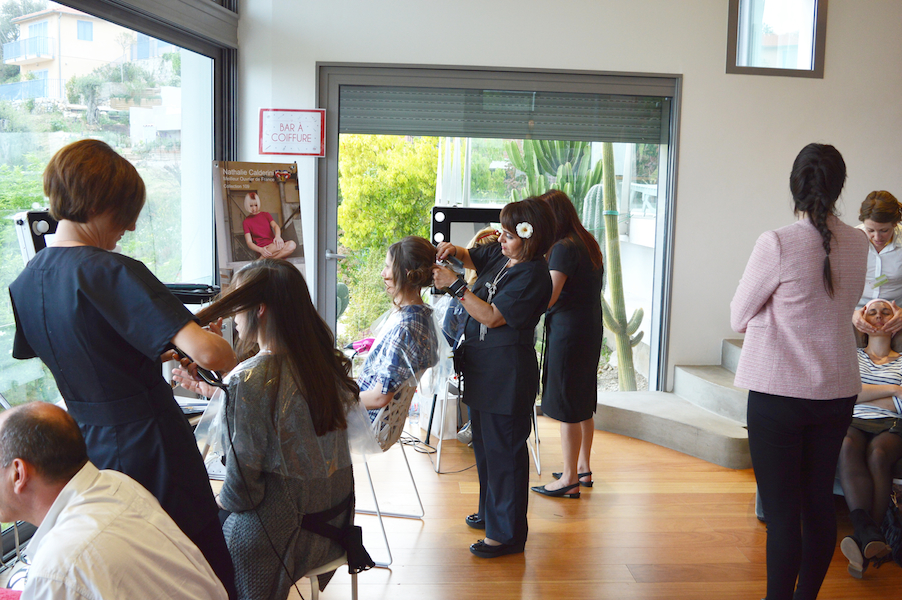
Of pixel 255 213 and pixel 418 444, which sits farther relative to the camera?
pixel 418 444

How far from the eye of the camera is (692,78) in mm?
4398

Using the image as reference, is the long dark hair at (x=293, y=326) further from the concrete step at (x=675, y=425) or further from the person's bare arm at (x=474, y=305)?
the concrete step at (x=675, y=425)

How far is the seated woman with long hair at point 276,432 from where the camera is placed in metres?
1.67

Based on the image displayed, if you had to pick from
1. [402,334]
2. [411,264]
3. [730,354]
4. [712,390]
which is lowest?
[712,390]

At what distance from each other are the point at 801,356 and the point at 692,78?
2954mm

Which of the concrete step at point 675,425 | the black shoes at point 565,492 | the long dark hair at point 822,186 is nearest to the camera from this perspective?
the long dark hair at point 822,186

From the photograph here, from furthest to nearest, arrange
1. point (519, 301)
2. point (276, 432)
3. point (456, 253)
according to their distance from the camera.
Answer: point (456, 253) < point (519, 301) < point (276, 432)

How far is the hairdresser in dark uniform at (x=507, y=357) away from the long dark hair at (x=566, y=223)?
18.7 inches

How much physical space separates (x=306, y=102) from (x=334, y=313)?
4.41ft

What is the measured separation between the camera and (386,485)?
3381mm

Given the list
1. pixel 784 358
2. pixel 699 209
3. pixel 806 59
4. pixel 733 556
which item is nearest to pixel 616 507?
pixel 733 556

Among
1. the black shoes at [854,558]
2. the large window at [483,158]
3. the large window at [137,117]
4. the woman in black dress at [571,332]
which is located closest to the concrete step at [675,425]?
the large window at [483,158]

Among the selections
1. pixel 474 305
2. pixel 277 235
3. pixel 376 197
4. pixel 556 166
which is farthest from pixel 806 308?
pixel 376 197

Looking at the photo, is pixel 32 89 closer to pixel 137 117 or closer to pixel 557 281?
pixel 137 117
